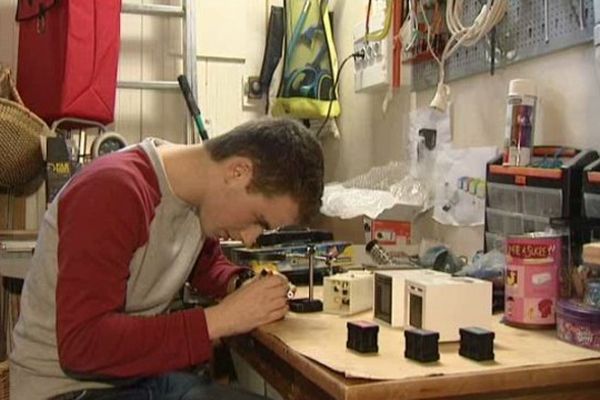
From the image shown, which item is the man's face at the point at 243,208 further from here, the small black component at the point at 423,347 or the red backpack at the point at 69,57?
the red backpack at the point at 69,57

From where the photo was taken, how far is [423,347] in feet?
3.07

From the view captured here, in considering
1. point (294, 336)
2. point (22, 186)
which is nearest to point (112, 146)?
point (22, 186)

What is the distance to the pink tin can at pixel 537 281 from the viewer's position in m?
1.16

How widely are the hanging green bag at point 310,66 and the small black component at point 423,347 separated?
1.73 m

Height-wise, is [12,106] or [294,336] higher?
[12,106]

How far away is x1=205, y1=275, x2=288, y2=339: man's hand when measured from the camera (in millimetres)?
1141

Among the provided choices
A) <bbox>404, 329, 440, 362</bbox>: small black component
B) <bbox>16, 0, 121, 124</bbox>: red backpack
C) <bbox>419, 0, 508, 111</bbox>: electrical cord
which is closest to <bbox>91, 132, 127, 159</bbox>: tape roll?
<bbox>16, 0, 121, 124</bbox>: red backpack

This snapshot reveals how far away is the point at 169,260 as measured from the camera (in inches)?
50.1

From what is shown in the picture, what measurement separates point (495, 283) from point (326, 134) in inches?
59.8

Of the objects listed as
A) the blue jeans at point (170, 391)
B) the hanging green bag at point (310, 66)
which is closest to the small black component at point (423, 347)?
the blue jeans at point (170, 391)

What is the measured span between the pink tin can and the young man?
0.37 m

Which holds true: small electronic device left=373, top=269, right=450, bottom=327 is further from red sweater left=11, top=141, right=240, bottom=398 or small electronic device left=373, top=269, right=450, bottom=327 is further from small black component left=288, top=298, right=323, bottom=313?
red sweater left=11, top=141, right=240, bottom=398

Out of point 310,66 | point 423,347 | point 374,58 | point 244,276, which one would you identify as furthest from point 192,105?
point 423,347

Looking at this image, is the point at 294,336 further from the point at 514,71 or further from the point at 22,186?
the point at 22,186
